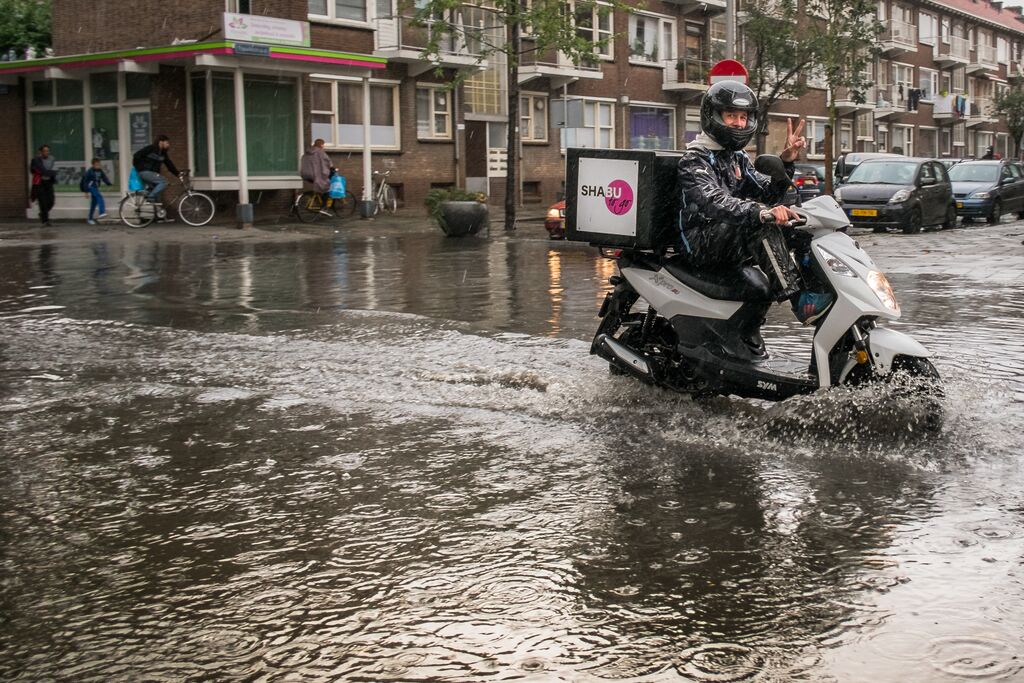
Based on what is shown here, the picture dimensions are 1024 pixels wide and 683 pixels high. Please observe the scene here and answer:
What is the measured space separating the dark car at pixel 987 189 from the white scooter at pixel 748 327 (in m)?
24.3

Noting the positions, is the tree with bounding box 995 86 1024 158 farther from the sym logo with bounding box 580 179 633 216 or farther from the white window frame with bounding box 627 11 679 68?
the sym logo with bounding box 580 179 633 216

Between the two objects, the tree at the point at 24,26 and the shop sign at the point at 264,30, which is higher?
the tree at the point at 24,26

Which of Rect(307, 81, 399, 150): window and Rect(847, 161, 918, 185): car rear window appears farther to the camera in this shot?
Rect(307, 81, 399, 150): window

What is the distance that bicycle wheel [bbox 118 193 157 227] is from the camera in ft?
80.5

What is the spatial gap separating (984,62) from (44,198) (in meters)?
63.2

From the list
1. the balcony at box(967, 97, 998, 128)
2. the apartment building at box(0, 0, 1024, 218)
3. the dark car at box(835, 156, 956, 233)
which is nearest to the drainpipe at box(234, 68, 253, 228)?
the apartment building at box(0, 0, 1024, 218)

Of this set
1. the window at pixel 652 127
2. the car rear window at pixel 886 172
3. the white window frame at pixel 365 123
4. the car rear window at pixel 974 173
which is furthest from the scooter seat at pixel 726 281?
the window at pixel 652 127

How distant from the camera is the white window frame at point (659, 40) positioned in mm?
42969

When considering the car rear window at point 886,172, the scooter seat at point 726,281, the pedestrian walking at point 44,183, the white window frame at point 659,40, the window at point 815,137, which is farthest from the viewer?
the window at point 815,137

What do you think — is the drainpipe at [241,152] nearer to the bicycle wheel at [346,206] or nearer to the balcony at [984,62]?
the bicycle wheel at [346,206]

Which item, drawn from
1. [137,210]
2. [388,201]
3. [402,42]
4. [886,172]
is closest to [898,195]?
[886,172]

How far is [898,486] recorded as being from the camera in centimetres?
492

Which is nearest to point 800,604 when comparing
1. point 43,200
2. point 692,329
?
point 692,329

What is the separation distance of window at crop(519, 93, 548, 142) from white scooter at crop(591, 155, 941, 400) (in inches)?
1266
